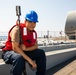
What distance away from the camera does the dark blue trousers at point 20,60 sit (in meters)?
2.88

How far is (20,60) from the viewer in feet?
9.61

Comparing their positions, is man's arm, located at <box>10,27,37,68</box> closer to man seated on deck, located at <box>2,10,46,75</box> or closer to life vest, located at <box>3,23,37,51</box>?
man seated on deck, located at <box>2,10,46,75</box>

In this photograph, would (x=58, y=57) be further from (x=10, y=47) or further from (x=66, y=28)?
(x=66, y=28)

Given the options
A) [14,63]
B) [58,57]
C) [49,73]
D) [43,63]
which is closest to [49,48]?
[58,57]

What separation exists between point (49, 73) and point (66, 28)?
22.2 m

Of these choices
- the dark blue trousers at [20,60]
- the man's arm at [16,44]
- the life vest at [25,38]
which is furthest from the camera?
the life vest at [25,38]

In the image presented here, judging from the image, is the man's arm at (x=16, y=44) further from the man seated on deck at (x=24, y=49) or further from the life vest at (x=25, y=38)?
the life vest at (x=25, y=38)

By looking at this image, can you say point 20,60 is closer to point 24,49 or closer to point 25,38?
point 24,49

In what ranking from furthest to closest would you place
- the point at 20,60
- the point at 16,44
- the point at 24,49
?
the point at 24,49 → the point at 16,44 → the point at 20,60

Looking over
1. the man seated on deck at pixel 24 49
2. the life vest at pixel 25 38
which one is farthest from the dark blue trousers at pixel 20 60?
the life vest at pixel 25 38

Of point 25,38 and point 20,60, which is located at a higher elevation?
point 25,38

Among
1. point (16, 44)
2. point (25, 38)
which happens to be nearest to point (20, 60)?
point (16, 44)

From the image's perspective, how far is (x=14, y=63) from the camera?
2.92m

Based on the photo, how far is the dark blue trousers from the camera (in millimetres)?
2883
